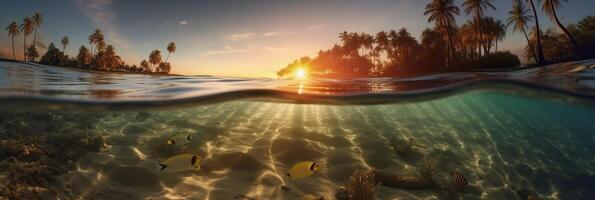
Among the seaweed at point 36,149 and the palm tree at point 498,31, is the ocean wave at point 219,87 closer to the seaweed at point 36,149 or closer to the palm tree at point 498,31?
the seaweed at point 36,149

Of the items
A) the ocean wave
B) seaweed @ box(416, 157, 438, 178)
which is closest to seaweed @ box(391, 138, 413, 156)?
seaweed @ box(416, 157, 438, 178)

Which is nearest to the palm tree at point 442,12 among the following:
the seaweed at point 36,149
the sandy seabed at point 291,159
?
the sandy seabed at point 291,159

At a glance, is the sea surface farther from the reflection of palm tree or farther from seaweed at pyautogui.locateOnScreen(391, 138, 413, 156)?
the reflection of palm tree

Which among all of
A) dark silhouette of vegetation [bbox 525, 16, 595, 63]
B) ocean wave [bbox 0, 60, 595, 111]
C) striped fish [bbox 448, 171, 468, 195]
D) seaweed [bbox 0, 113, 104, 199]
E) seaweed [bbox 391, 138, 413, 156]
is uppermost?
dark silhouette of vegetation [bbox 525, 16, 595, 63]

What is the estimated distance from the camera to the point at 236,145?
12.9m

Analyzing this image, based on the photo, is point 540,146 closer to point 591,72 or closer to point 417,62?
point 591,72

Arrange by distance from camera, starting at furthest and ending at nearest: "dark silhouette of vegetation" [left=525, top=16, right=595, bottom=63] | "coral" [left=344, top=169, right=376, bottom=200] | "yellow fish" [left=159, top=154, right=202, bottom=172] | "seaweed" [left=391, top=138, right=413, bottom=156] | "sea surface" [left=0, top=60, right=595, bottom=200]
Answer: "dark silhouette of vegetation" [left=525, top=16, right=595, bottom=63] < "seaweed" [left=391, top=138, right=413, bottom=156] < "sea surface" [left=0, top=60, right=595, bottom=200] < "coral" [left=344, top=169, right=376, bottom=200] < "yellow fish" [left=159, top=154, right=202, bottom=172]

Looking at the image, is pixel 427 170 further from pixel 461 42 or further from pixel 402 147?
pixel 461 42

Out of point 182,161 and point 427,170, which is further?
point 427,170

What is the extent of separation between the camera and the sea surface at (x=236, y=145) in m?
9.63

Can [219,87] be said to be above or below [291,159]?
above

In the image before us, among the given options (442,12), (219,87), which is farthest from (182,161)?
(442,12)

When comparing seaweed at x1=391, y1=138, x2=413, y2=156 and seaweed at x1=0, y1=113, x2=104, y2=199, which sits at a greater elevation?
seaweed at x1=0, y1=113, x2=104, y2=199

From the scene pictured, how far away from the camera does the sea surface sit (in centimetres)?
963
